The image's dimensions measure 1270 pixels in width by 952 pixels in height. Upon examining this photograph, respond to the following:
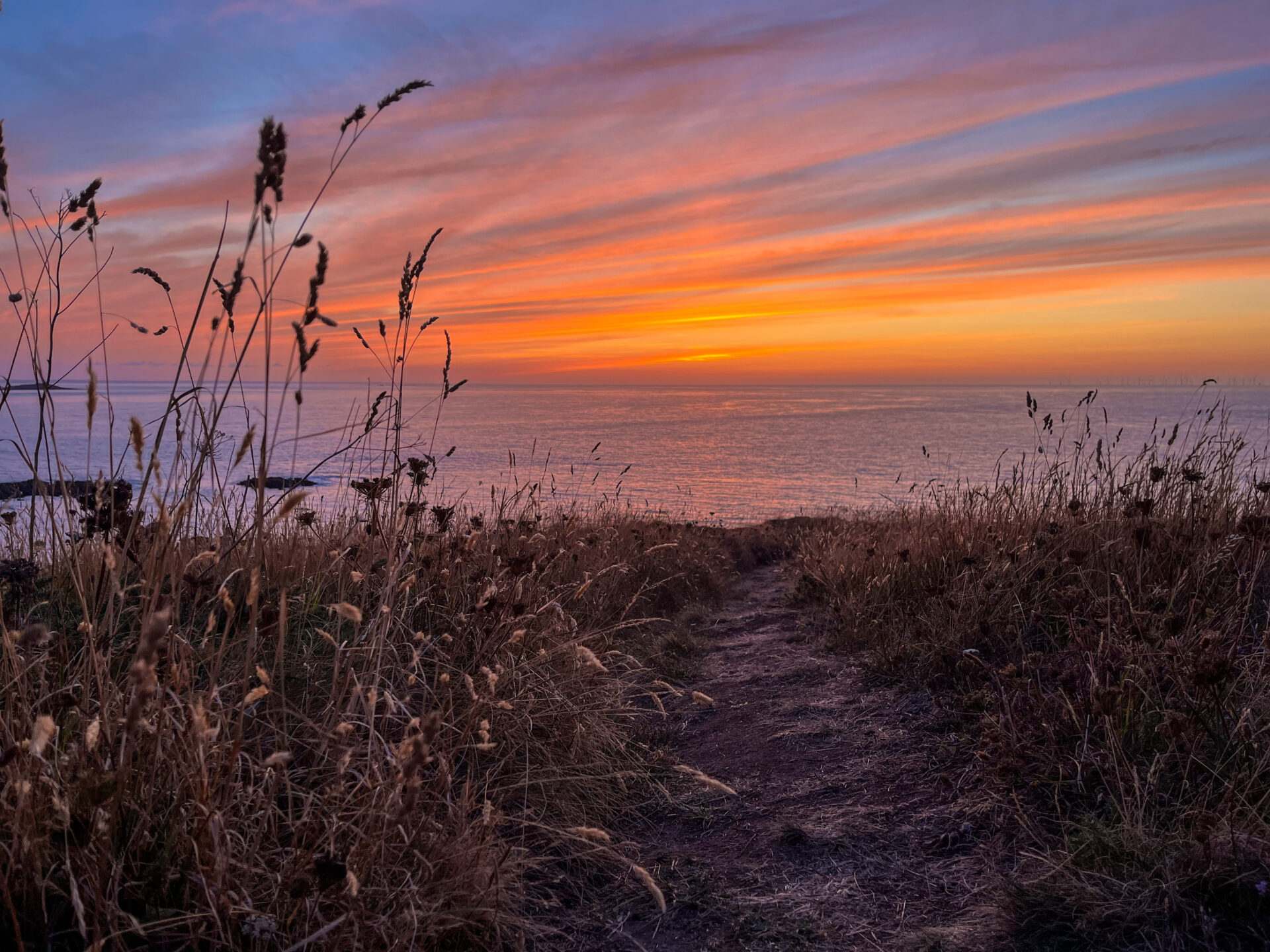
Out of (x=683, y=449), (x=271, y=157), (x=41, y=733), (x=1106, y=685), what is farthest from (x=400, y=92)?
(x=683, y=449)

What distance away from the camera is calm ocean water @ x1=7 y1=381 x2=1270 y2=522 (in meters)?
17.6

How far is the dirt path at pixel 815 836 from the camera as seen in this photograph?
229 cm

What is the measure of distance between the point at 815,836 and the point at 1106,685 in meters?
1.30

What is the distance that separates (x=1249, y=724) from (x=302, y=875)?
303 centimetres

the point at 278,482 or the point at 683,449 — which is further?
the point at 683,449

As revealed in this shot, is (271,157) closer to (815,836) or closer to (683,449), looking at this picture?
(815,836)

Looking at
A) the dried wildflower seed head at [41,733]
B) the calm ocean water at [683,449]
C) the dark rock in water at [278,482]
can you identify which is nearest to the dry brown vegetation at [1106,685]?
the calm ocean water at [683,449]

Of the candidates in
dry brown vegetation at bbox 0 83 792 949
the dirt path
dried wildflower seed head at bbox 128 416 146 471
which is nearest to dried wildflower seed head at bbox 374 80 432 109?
dry brown vegetation at bbox 0 83 792 949

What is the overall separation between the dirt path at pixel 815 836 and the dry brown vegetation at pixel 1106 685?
0.56ft

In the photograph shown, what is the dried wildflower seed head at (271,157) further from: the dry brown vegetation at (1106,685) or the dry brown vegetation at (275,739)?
the dry brown vegetation at (1106,685)

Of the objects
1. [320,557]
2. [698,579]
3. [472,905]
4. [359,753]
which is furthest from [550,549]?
[472,905]

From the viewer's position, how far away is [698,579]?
7973 millimetres

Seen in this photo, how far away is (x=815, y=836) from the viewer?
2.83m

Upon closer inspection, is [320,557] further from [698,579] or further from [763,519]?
[763,519]
